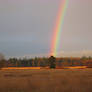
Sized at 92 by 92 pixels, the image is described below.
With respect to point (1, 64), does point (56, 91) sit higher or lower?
lower

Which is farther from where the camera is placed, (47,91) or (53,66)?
(53,66)

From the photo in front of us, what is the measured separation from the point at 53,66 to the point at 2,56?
23453mm

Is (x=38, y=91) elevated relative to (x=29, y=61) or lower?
lower

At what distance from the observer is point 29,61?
136875 mm

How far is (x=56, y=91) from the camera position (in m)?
14.4

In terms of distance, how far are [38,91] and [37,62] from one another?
121m

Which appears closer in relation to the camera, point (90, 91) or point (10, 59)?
point (90, 91)

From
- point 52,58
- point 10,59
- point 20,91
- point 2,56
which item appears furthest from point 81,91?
point 10,59

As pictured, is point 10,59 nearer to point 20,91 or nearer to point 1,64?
→ point 1,64

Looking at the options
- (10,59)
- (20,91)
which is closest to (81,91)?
(20,91)

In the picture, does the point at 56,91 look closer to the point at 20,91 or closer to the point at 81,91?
the point at 81,91

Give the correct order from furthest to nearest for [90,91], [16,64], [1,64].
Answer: [16,64], [1,64], [90,91]

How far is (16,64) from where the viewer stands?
13400cm

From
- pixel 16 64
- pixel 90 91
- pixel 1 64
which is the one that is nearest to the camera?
pixel 90 91
